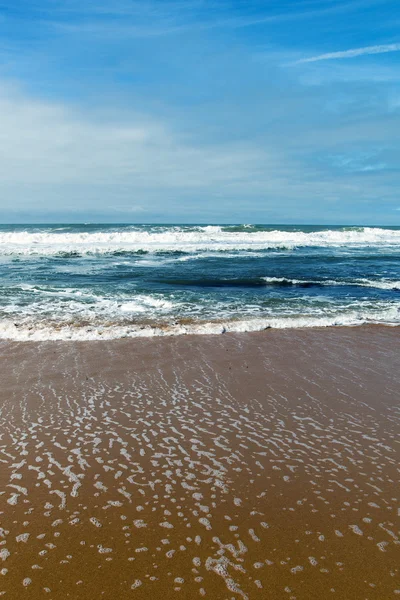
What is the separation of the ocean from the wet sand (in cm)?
325

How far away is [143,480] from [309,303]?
11089 millimetres

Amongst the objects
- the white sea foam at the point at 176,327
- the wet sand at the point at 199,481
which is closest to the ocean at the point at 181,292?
the white sea foam at the point at 176,327

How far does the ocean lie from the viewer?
11.1 metres

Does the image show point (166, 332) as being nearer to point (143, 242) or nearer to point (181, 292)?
point (181, 292)

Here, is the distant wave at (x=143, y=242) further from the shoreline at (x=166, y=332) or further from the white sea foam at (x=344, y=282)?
the shoreline at (x=166, y=332)

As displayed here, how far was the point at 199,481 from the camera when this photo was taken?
14.2 feet

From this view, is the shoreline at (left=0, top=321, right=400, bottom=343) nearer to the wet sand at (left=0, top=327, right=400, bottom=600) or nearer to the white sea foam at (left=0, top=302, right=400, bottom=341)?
the white sea foam at (left=0, top=302, right=400, bottom=341)

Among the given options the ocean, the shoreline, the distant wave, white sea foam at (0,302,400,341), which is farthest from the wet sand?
the distant wave

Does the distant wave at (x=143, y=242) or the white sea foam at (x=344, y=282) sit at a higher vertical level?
the distant wave at (x=143, y=242)

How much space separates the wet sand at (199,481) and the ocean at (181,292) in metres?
3.25

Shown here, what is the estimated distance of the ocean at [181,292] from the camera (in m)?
11.1

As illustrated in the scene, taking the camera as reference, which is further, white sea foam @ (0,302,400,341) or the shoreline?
white sea foam @ (0,302,400,341)

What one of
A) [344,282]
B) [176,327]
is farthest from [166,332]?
[344,282]

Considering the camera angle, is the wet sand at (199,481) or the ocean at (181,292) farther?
the ocean at (181,292)
